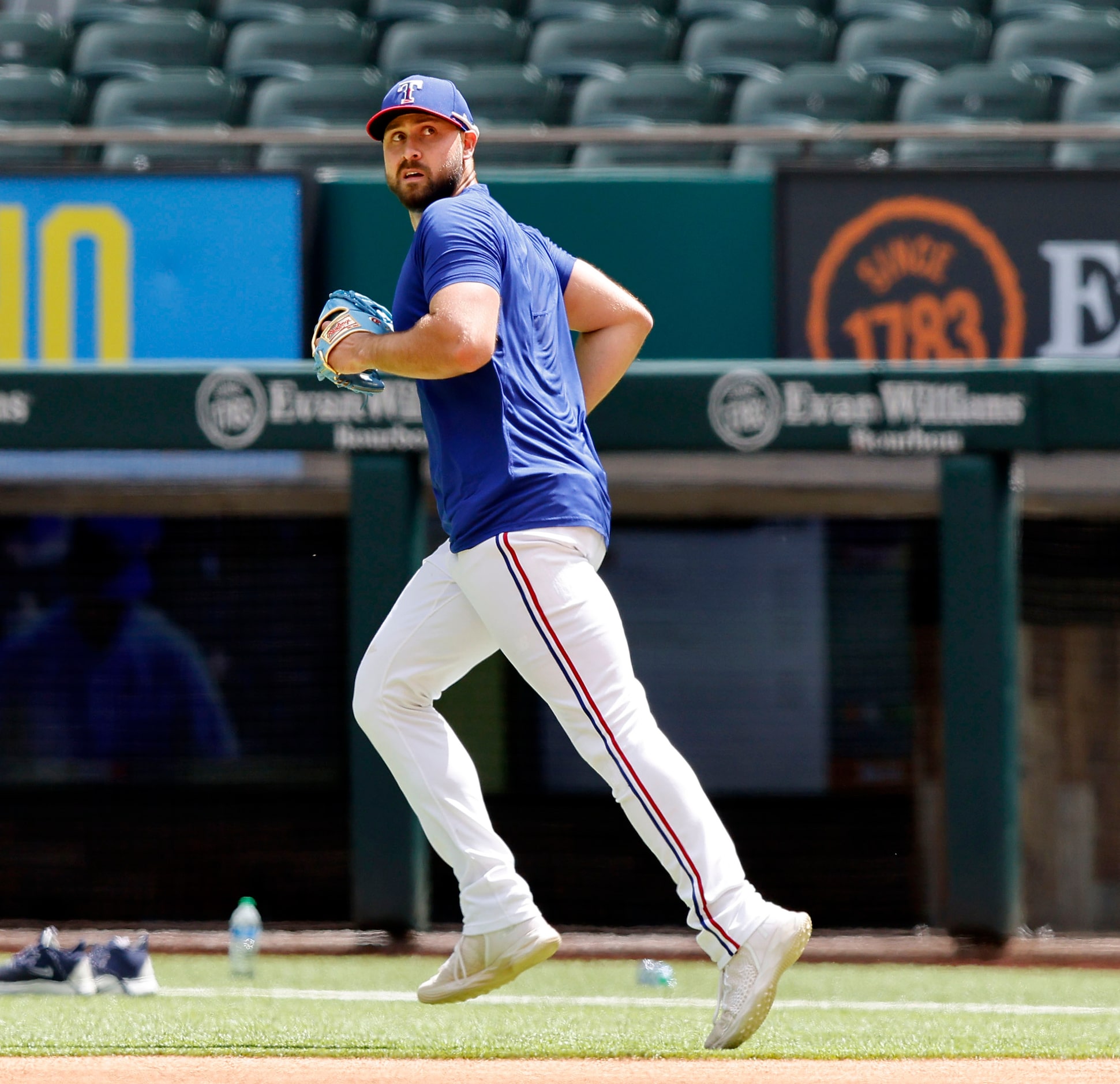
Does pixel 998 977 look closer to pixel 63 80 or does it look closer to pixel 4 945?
pixel 4 945

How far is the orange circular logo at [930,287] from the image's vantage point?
23.2ft

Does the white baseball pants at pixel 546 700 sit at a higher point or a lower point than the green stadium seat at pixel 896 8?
lower

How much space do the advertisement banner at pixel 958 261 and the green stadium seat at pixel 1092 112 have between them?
88 centimetres

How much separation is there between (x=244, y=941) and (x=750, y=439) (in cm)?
246

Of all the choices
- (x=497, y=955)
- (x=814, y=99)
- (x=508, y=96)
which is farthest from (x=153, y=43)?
(x=497, y=955)

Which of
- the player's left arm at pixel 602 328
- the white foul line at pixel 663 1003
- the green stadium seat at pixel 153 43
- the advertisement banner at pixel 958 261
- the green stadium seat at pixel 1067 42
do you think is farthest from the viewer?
the green stadium seat at pixel 153 43

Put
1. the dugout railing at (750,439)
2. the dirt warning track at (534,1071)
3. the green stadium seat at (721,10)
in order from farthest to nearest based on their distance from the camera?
the green stadium seat at (721,10) → the dugout railing at (750,439) → the dirt warning track at (534,1071)

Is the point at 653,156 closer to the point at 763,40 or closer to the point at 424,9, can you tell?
the point at 763,40

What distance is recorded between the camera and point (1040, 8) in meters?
9.74

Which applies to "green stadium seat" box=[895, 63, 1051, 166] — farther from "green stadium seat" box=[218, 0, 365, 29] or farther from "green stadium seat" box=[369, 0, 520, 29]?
"green stadium seat" box=[218, 0, 365, 29]

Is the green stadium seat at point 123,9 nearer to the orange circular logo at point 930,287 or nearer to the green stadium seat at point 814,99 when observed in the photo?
the green stadium seat at point 814,99

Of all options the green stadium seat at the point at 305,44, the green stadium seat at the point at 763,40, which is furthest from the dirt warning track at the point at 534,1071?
the green stadium seat at the point at 305,44

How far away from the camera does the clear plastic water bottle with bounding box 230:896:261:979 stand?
5.39 metres

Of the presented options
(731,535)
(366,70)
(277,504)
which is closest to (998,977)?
(731,535)
